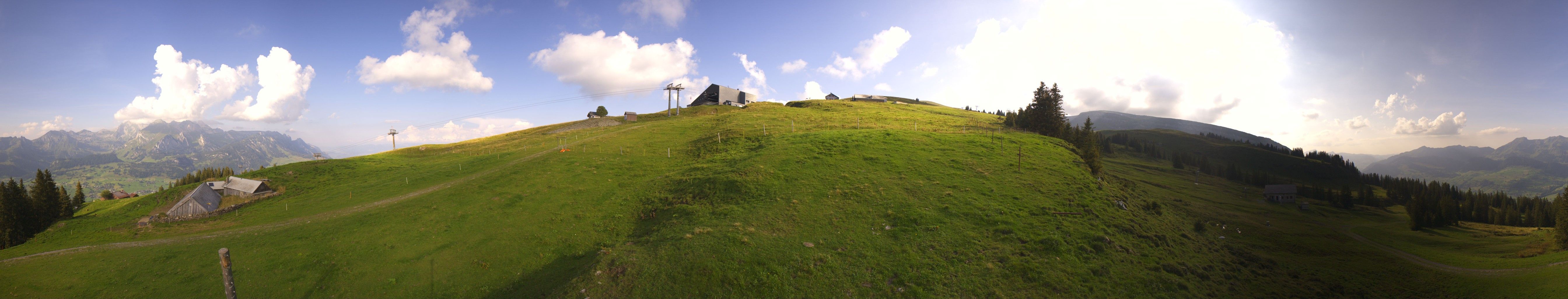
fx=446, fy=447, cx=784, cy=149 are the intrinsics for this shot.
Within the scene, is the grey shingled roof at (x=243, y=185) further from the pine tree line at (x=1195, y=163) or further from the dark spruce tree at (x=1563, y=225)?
the pine tree line at (x=1195, y=163)

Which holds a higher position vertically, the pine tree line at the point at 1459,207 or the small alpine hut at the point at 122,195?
the pine tree line at the point at 1459,207

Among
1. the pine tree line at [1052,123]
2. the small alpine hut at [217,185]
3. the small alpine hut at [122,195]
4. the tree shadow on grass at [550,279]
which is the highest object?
the pine tree line at [1052,123]

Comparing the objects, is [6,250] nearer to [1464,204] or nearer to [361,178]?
[361,178]

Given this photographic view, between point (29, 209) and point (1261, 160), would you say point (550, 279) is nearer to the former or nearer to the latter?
point (29, 209)

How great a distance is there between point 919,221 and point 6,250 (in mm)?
55368

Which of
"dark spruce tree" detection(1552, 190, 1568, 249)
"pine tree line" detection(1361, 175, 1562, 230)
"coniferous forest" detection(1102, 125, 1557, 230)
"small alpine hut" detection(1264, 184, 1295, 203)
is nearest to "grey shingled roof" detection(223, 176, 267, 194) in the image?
"dark spruce tree" detection(1552, 190, 1568, 249)

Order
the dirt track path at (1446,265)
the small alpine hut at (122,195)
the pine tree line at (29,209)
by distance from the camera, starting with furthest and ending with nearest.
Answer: the small alpine hut at (122,195) < the pine tree line at (29,209) < the dirt track path at (1446,265)

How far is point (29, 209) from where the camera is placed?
1303 inches

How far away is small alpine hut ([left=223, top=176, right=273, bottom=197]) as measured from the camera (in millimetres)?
37906

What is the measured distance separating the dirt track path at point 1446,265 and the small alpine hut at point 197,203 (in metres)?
80.3

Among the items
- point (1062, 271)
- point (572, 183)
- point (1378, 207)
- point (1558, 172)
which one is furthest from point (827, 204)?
point (1558, 172)

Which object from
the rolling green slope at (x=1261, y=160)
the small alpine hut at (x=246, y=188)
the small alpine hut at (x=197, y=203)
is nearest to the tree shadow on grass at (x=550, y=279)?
the small alpine hut at (x=197, y=203)

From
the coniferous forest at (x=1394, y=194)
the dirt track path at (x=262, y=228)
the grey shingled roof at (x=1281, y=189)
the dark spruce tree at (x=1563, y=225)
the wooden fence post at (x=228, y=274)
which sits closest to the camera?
the wooden fence post at (x=228, y=274)

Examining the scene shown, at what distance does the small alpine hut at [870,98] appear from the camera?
389 ft
